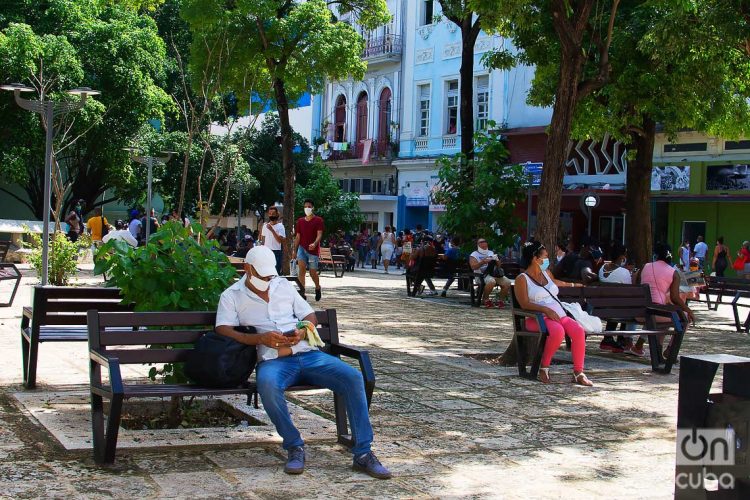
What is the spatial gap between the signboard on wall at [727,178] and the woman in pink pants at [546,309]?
22821mm

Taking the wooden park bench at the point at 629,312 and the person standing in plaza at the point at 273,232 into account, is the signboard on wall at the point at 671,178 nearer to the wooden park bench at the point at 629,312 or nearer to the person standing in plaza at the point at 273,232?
the person standing in plaza at the point at 273,232

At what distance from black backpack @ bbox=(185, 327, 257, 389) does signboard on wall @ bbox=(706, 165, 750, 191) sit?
89.0 ft

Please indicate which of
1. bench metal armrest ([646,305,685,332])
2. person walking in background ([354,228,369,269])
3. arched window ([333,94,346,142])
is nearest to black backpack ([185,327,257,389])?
bench metal armrest ([646,305,685,332])

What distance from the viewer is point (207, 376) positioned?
20.1 feet

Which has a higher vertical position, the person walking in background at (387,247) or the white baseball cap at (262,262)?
the white baseball cap at (262,262)

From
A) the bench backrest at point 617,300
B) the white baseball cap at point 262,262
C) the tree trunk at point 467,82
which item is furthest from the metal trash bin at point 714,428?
the tree trunk at point 467,82

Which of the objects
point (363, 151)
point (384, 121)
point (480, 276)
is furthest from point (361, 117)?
point (480, 276)

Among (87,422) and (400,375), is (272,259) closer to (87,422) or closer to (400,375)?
(87,422)

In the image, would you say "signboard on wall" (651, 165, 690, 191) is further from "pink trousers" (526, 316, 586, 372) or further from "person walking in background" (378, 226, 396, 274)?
"pink trousers" (526, 316, 586, 372)

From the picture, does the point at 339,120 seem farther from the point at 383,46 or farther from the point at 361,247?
the point at 361,247

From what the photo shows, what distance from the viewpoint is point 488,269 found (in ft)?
62.8

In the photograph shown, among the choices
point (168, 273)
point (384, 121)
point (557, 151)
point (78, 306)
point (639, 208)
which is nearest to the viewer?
point (168, 273)

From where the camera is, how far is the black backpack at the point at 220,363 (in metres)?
6.15

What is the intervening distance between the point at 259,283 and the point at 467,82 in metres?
17.5
